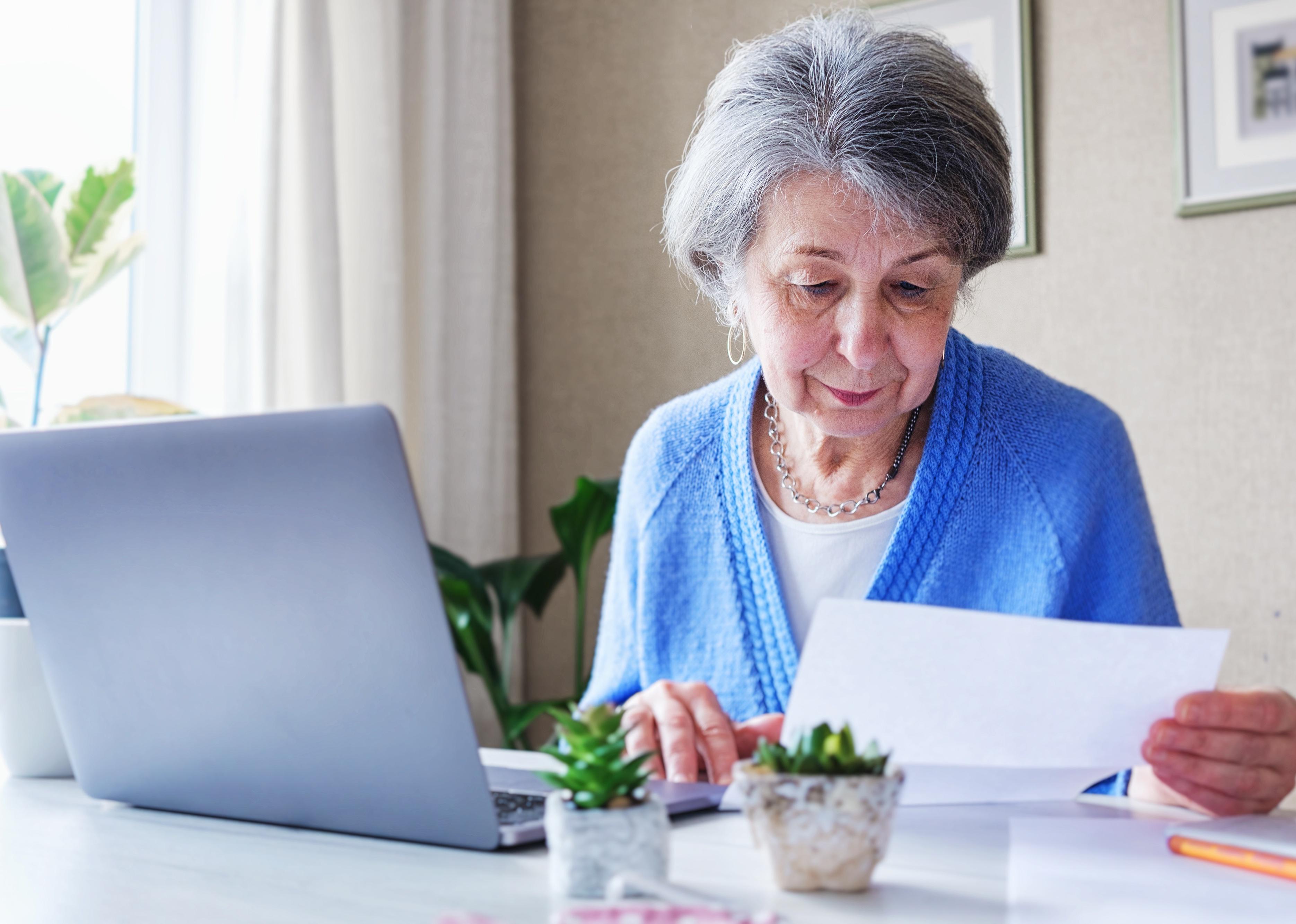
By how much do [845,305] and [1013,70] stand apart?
54.3 inches

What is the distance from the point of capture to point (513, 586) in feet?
7.79

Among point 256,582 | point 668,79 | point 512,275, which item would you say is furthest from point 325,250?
point 256,582

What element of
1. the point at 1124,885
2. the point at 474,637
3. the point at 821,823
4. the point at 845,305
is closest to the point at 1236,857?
the point at 1124,885

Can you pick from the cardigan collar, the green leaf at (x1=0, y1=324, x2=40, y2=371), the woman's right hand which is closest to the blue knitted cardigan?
the cardigan collar

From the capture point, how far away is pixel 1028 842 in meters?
0.73

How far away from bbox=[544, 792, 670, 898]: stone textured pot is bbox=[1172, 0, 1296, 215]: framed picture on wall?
72.9 inches

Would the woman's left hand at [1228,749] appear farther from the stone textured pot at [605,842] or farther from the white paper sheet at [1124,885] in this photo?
the stone textured pot at [605,842]

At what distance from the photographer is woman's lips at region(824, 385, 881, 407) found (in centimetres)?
114

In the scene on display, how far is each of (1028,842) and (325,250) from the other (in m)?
1.88

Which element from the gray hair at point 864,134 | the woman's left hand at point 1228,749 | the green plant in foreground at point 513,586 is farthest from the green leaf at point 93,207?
the woman's left hand at point 1228,749

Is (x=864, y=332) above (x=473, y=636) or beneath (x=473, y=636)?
above

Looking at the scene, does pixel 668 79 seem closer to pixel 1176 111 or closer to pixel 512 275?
pixel 512 275

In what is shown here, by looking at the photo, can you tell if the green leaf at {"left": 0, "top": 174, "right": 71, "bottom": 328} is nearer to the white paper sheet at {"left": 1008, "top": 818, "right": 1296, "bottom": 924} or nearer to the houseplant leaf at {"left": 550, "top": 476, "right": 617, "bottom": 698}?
the houseplant leaf at {"left": 550, "top": 476, "right": 617, "bottom": 698}

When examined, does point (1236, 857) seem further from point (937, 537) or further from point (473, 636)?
point (473, 636)
